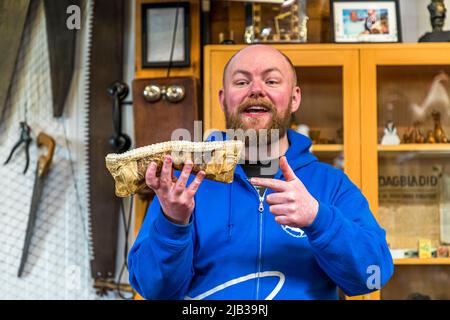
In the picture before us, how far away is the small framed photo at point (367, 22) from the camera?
1.28 metres

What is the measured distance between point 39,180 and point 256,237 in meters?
0.67

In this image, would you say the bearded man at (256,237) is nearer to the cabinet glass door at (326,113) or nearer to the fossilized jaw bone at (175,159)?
the fossilized jaw bone at (175,159)

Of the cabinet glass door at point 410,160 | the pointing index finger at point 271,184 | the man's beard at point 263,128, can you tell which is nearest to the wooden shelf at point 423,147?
the cabinet glass door at point 410,160

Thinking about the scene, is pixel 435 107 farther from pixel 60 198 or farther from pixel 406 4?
pixel 60 198

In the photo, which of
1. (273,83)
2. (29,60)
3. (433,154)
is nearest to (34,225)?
(29,60)

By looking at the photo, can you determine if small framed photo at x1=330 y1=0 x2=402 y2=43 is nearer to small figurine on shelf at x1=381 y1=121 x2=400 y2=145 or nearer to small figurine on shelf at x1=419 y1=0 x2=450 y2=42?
small figurine on shelf at x1=419 y1=0 x2=450 y2=42

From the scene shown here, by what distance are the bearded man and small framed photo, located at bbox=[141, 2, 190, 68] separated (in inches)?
20.4

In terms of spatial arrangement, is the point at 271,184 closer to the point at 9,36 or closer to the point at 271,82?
the point at 271,82

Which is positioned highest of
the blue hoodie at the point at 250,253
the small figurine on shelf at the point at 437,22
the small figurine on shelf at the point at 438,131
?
the small figurine on shelf at the point at 437,22

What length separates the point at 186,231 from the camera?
2.37 ft

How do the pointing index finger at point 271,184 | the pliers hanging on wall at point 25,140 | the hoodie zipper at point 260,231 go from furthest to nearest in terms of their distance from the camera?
1. the pliers hanging on wall at point 25,140
2. the hoodie zipper at point 260,231
3. the pointing index finger at point 271,184

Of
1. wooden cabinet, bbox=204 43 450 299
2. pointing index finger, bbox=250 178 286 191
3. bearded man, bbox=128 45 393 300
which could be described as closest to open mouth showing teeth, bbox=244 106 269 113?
bearded man, bbox=128 45 393 300

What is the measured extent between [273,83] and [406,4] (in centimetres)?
66

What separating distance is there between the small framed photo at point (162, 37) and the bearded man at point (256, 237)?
1.70 ft
